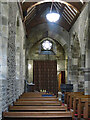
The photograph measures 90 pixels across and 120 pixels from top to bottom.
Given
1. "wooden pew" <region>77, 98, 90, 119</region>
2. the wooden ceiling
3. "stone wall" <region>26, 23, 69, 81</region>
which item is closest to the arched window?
"stone wall" <region>26, 23, 69, 81</region>

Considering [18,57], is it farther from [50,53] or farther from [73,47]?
[50,53]

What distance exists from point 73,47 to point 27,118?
11.6 m

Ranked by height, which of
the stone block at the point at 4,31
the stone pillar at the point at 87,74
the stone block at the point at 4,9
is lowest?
the stone pillar at the point at 87,74

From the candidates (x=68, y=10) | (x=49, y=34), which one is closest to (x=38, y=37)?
(x=49, y=34)

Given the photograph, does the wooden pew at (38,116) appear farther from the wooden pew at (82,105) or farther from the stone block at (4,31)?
the stone block at (4,31)

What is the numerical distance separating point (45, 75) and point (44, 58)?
1.60 metres

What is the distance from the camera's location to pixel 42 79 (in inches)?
781

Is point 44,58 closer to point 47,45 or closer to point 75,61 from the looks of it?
point 47,45

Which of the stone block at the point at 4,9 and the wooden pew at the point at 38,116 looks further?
the stone block at the point at 4,9

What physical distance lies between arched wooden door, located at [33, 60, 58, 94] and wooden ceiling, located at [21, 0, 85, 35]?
12.9 feet

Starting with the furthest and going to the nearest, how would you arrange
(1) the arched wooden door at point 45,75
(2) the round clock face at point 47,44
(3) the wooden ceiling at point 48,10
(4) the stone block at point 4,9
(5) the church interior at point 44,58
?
(2) the round clock face at point 47,44 < (1) the arched wooden door at point 45,75 < (3) the wooden ceiling at point 48,10 < (4) the stone block at point 4,9 < (5) the church interior at point 44,58

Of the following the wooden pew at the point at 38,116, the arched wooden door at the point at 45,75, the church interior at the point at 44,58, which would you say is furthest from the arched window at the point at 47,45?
the wooden pew at the point at 38,116

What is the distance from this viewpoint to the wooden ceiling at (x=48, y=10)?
11.9 m

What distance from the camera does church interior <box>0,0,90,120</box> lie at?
595 centimetres
